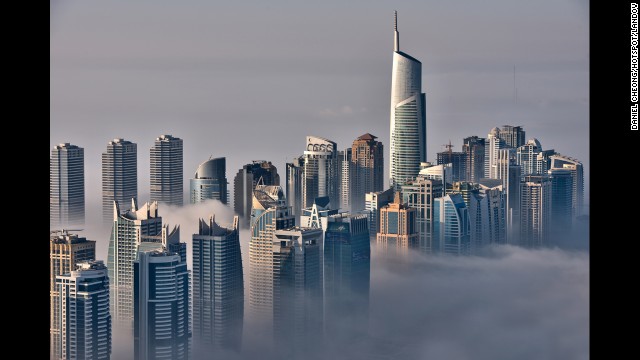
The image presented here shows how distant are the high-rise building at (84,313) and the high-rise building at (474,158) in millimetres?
7052

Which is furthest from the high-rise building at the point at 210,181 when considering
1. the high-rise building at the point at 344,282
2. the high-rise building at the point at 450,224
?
the high-rise building at the point at 450,224

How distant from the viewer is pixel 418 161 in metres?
16.9

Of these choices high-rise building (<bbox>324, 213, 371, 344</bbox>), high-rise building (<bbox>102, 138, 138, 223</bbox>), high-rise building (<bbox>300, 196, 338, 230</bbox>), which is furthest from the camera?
high-rise building (<bbox>102, 138, 138, 223</bbox>)

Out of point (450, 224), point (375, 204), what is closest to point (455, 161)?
point (450, 224)

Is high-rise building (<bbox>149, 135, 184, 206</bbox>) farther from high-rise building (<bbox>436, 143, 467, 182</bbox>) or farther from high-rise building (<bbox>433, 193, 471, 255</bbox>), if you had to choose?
high-rise building (<bbox>436, 143, 467, 182</bbox>)

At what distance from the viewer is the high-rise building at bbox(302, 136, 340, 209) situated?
1491 cm

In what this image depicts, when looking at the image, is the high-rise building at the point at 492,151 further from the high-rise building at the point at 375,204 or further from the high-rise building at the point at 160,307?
the high-rise building at the point at 160,307

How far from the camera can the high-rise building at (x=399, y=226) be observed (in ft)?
49.6

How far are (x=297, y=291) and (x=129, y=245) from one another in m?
2.14

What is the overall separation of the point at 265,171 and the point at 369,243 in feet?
5.74

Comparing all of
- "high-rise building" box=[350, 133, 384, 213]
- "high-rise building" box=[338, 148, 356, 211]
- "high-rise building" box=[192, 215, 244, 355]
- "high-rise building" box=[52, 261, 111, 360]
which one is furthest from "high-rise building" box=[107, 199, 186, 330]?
"high-rise building" box=[350, 133, 384, 213]

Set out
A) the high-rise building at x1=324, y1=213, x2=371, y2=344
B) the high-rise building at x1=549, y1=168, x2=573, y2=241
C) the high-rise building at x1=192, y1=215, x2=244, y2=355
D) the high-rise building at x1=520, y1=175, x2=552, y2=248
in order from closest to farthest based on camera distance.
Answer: the high-rise building at x1=192, y1=215, x2=244, y2=355 < the high-rise building at x1=324, y1=213, x2=371, y2=344 < the high-rise building at x1=549, y1=168, x2=573, y2=241 < the high-rise building at x1=520, y1=175, x2=552, y2=248

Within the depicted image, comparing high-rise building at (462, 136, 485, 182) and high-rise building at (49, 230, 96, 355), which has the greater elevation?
high-rise building at (462, 136, 485, 182)

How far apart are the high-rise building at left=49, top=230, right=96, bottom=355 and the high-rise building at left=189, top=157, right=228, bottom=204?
222cm
